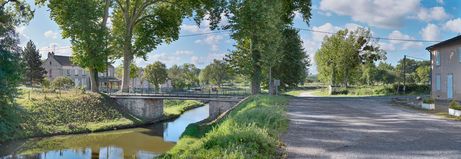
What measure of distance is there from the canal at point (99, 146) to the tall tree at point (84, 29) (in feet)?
29.7

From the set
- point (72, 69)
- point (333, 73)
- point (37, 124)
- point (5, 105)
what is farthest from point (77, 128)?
point (72, 69)

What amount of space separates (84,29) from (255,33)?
1682 cm

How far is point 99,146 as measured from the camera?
31562mm

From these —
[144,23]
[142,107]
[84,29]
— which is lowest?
[142,107]

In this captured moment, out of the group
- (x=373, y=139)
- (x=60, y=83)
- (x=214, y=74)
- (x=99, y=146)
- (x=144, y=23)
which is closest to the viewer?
(x=373, y=139)

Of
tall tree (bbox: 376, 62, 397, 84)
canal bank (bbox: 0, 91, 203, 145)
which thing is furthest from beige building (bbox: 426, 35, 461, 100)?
tall tree (bbox: 376, 62, 397, 84)

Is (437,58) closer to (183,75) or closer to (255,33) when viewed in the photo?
(255,33)

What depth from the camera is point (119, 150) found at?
30016 mm

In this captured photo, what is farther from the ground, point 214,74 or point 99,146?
point 214,74

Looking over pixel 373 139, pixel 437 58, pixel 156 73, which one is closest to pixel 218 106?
pixel 437 58

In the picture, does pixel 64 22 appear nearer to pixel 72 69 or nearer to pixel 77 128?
pixel 77 128

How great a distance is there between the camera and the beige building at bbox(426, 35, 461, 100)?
32.7 meters

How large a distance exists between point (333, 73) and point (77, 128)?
1748 inches

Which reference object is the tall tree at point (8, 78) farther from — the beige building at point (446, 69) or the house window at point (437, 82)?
the house window at point (437, 82)
